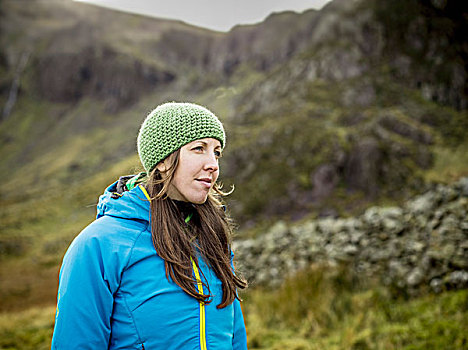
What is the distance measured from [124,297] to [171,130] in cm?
75

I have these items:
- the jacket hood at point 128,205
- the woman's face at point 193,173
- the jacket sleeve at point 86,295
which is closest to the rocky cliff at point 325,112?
the woman's face at point 193,173

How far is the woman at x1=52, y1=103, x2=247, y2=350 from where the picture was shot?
1.34m

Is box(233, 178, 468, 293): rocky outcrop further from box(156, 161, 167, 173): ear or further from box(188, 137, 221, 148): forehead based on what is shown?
box(156, 161, 167, 173): ear

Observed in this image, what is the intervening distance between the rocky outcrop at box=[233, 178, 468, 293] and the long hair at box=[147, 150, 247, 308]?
4.59m

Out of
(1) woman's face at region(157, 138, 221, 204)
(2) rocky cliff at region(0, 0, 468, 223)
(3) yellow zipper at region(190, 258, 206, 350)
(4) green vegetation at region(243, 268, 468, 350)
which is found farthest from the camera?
(2) rocky cliff at region(0, 0, 468, 223)

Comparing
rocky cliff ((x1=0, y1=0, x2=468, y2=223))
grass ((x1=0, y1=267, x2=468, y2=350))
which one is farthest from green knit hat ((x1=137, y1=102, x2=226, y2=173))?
rocky cliff ((x1=0, y1=0, x2=468, y2=223))

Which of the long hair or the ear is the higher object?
the ear

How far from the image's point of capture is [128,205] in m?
1.57

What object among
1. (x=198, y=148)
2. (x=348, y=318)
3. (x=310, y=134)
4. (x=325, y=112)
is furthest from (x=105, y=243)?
(x=325, y=112)

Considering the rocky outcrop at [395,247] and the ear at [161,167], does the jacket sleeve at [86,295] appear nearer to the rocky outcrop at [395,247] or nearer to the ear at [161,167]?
the ear at [161,167]

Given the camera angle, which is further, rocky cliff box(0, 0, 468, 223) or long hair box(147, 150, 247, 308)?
rocky cliff box(0, 0, 468, 223)

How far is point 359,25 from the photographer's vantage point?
1252 inches

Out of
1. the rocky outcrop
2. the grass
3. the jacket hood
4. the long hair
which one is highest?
the jacket hood

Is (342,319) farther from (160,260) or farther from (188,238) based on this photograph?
(160,260)
